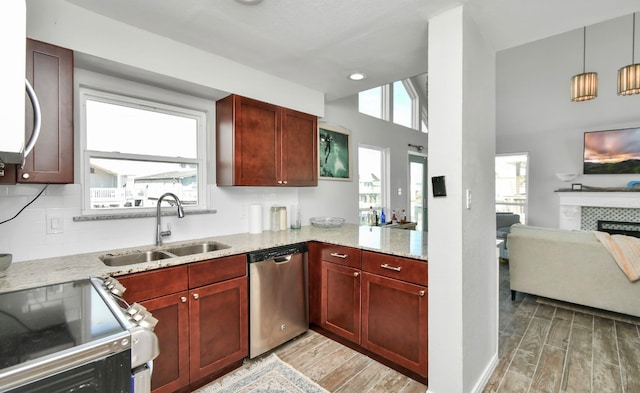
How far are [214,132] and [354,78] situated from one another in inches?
56.2

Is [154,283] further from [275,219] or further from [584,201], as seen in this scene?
[584,201]

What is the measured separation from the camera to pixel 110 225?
2.12m

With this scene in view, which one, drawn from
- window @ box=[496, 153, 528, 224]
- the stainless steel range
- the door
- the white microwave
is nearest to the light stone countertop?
the stainless steel range

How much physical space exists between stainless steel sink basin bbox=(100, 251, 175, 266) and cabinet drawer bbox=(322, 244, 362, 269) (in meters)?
1.19

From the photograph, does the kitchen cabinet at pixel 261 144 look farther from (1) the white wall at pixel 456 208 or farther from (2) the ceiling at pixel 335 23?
(1) the white wall at pixel 456 208

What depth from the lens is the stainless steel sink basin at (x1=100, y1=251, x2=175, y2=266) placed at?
6.42 feet

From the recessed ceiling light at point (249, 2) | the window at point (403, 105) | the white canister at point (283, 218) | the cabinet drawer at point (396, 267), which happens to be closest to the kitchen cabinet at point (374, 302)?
the cabinet drawer at point (396, 267)

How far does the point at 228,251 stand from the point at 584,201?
261 inches

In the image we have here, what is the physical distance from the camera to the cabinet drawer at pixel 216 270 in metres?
1.89

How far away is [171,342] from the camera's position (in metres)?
1.79

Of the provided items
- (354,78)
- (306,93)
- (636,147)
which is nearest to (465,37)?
(354,78)

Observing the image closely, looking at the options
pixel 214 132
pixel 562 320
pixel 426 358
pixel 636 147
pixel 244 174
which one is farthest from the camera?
pixel 636 147

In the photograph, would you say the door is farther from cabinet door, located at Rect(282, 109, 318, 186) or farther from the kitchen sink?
the kitchen sink

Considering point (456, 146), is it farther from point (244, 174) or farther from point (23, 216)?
point (23, 216)
